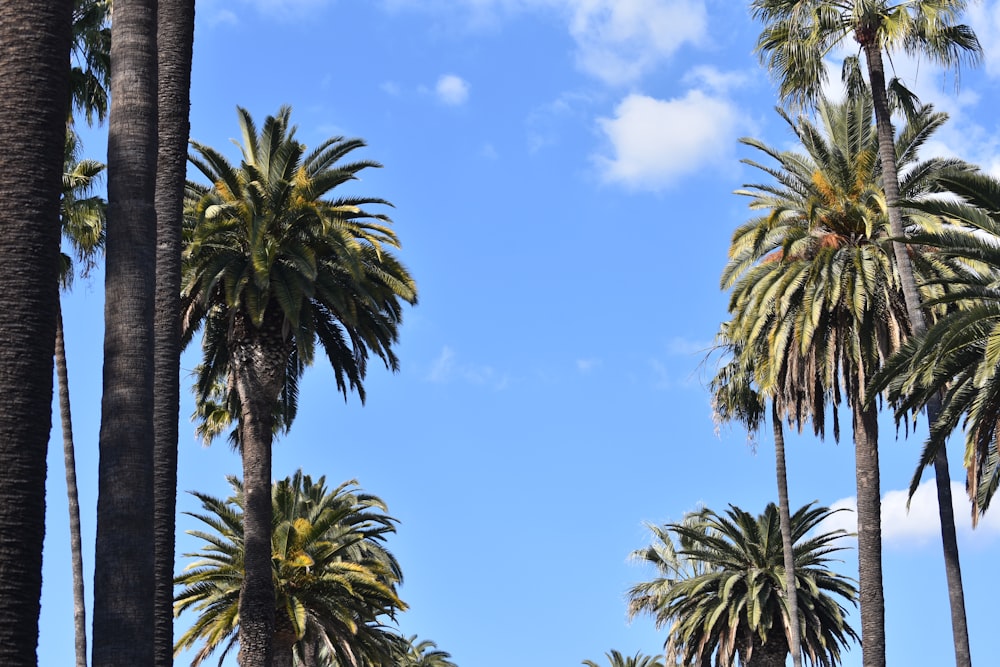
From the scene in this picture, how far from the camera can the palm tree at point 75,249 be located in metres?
29.4

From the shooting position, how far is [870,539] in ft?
101

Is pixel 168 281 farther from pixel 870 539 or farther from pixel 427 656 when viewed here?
pixel 427 656

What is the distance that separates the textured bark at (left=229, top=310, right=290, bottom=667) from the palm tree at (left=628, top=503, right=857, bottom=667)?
722 inches

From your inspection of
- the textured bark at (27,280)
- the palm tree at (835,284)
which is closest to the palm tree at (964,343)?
the palm tree at (835,284)

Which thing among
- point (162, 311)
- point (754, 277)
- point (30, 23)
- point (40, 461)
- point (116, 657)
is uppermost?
point (754, 277)

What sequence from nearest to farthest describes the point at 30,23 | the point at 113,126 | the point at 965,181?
the point at 30,23 → the point at 113,126 → the point at 965,181

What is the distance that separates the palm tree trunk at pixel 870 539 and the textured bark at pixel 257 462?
1371 cm

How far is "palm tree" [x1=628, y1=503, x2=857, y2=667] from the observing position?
147ft

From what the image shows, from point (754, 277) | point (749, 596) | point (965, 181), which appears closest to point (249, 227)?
point (754, 277)

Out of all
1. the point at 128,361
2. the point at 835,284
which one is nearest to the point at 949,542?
the point at 835,284

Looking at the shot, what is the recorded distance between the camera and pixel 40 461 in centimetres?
932

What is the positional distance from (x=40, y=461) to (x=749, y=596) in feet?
125

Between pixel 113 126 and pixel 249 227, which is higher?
pixel 249 227

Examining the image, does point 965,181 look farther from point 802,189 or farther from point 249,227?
point 249,227
